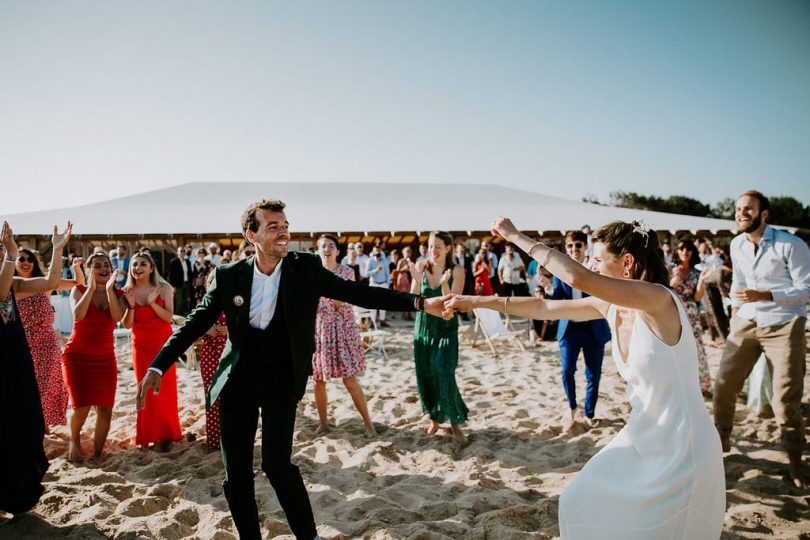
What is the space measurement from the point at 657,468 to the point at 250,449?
6.70 ft

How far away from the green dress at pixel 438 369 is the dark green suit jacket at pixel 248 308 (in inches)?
82.8

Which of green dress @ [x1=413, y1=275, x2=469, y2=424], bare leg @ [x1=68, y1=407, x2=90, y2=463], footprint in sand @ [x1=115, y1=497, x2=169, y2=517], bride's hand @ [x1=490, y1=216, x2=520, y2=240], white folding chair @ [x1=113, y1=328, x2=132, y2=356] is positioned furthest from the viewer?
white folding chair @ [x1=113, y1=328, x2=132, y2=356]

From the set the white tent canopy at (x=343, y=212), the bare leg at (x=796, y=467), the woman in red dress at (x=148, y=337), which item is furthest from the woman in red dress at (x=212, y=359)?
the white tent canopy at (x=343, y=212)

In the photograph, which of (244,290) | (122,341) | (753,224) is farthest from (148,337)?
Result: (122,341)

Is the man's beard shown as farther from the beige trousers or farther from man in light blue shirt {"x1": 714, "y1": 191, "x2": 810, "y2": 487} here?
the beige trousers

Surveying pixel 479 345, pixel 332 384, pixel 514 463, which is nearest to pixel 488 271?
pixel 479 345

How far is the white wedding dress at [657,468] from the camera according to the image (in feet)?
6.44

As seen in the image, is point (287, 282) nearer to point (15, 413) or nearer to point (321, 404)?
point (15, 413)

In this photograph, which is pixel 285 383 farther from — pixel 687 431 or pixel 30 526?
pixel 30 526

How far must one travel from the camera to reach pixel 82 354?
4523 millimetres

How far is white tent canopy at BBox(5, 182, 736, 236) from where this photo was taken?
1941cm

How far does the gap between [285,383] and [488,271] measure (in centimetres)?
1075

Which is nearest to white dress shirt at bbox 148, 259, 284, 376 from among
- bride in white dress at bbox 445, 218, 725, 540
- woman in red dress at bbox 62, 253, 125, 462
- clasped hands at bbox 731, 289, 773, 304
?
bride in white dress at bbox 445, 218, 725, 540

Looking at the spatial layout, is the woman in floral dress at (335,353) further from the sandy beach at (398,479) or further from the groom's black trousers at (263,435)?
the groom's black trousers at (263,435)
